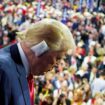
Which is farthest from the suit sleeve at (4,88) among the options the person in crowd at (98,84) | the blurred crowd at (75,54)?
the person in crowd at (98,84)

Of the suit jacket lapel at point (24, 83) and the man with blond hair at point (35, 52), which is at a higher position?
the man with blond hair at point (35, 52)

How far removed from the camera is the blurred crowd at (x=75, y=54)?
3502 mm

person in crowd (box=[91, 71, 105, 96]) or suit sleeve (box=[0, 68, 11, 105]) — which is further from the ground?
suit sleeve (box=[0, 68, 11, 105])

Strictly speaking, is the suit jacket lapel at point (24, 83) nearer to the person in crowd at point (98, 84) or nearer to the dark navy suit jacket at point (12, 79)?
the dark navy suit jacket at point (12, 79)

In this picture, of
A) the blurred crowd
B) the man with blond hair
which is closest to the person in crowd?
the blurred crowd

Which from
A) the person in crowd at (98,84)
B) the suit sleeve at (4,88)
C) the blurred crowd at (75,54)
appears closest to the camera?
the suit sleeve at (4,88)

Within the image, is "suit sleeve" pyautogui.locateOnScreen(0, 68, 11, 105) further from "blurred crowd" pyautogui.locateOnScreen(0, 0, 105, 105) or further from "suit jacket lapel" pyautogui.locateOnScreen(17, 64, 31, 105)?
"blurred crowd" pyautogui.locateOnScreen(0, 0, 105, 105)

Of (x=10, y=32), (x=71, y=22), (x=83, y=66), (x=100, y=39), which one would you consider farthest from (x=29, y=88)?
(x=10, y=32)

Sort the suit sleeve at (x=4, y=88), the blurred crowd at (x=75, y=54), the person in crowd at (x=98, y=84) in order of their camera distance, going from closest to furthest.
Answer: the suit sleeve at (x=4, y=88)
the person in crowd at (x=98, y=84)
the blurred crowd at (x=75, y=54)

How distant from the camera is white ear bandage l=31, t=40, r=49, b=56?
3.43 feet

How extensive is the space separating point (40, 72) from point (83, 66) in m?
2.85

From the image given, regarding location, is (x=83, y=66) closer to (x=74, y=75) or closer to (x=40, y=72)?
(x=74, y=75)

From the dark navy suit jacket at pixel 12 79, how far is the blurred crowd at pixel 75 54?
1.94 meters

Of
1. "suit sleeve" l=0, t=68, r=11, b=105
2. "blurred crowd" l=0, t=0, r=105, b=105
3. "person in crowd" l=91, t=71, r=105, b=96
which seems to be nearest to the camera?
"suit sleeve" l=0, t=68, r=11, b=105
